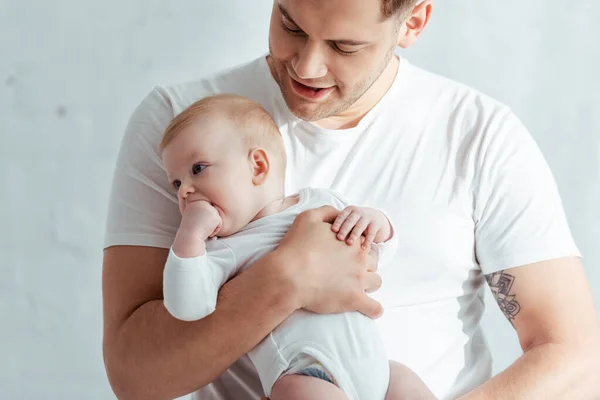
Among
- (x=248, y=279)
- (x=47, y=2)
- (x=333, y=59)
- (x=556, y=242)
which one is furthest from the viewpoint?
(x=47, y=2)

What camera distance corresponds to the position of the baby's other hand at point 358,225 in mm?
1618

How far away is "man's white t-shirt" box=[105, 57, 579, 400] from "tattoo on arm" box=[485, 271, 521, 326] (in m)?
0.03

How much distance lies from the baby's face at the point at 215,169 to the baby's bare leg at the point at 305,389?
0.31 m

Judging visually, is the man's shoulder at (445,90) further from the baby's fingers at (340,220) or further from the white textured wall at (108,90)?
the white textured wall at (108,90)

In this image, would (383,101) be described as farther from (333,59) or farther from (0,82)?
(0,82)

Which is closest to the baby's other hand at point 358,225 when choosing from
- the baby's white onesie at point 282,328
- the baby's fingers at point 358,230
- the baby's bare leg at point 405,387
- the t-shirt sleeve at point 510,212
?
the baby's fingers at point 358,230

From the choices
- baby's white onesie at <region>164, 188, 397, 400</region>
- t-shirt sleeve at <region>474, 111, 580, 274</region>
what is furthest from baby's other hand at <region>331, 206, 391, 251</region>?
t-shirt sleeve at <region>474, 111, 580, 274</region>

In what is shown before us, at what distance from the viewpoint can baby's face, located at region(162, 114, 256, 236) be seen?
1.60m

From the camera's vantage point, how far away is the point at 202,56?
2.62 metres

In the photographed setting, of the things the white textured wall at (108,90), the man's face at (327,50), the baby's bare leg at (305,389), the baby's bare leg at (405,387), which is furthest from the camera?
the white textured wall at (108,90)

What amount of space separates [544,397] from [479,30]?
1.18 metres

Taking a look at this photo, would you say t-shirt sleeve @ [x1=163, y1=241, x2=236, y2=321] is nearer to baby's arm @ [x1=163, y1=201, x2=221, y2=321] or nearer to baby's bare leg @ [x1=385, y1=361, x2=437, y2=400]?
baby's arm @ [x1=163, y1=201, x2=221, y2=321]

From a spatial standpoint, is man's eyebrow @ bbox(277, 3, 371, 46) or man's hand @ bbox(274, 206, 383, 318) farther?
man's eyebrow @ bbox(277, 3, 371, 46)

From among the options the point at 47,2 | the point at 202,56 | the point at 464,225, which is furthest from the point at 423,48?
the point at 47,2
